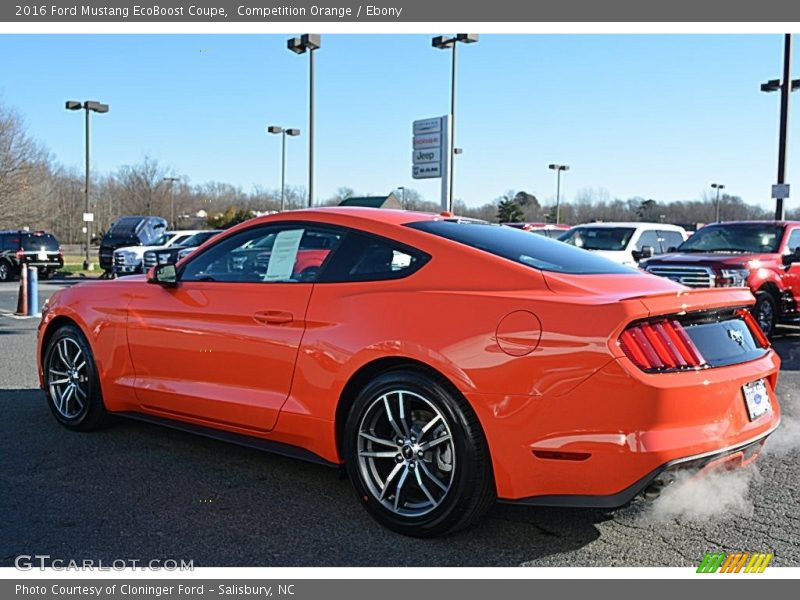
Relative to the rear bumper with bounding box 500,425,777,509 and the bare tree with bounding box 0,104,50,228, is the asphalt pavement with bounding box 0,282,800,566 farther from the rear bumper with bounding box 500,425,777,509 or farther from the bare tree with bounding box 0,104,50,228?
the bare tree with bounding box 0,104,50,228

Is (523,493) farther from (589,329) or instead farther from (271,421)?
(271,421)

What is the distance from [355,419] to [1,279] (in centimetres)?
2610

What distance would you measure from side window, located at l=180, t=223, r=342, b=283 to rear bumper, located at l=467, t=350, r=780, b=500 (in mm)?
1328

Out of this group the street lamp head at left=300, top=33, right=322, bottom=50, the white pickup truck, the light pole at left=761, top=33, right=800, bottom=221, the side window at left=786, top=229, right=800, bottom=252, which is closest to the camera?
the side window at left=786, top=229, right=800, bottom=252

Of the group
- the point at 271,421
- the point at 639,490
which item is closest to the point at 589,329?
the point at 639,490

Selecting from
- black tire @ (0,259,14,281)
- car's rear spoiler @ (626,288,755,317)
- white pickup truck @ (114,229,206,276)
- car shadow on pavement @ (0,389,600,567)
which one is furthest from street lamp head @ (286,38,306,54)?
car's rear spoiler @ (626,288,755,317)

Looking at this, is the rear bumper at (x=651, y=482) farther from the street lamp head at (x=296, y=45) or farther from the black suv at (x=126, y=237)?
the black suv at (x=126, y=237)

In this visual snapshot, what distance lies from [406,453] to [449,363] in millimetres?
518

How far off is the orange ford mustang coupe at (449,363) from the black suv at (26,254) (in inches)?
955

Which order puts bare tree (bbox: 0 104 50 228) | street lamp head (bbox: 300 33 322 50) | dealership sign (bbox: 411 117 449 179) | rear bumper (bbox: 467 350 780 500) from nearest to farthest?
rear bumper (bbox: 467 350 780 500), dealership sign (bbox: 411 117 449 179), street lamp head (bbox: 300 33 322 50), bare tree (bbox: 0 104 50 228)

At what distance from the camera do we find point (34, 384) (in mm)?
7020

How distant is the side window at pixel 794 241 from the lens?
1098 centimetres

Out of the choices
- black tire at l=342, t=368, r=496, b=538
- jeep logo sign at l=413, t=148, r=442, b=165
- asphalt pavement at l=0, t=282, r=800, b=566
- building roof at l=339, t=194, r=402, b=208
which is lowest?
asphalt pavement at l=0, t=282, r=800, b=566

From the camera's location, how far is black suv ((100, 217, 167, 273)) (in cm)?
2575
